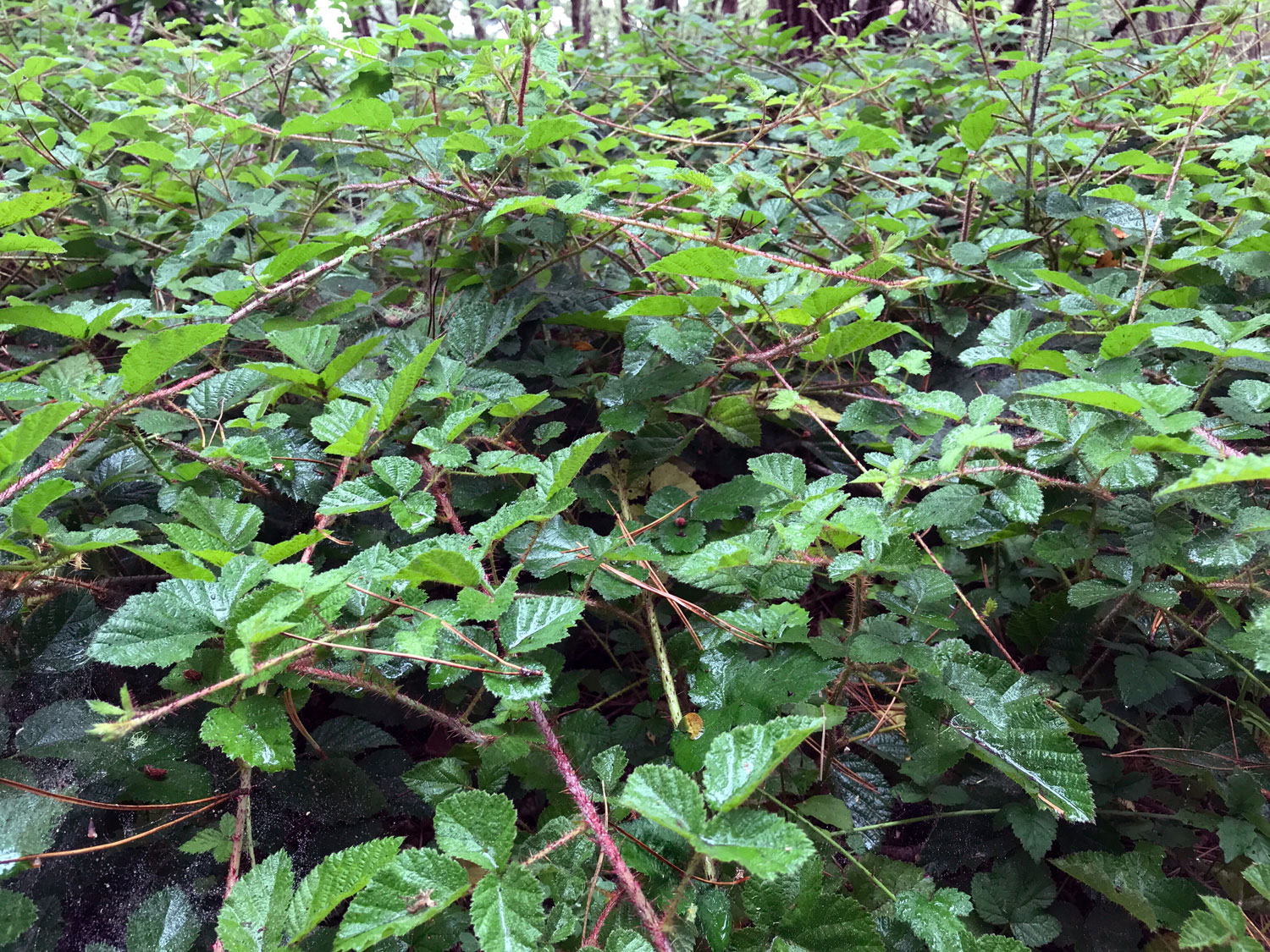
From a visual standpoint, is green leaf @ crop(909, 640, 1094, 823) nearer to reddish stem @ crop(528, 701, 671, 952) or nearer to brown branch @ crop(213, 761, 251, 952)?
reddish stem @ crop(528, 701, 671, 952)

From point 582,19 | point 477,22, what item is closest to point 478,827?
point 477,22

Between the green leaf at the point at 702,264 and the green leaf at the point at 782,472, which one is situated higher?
the green leaf at the point at 702,264

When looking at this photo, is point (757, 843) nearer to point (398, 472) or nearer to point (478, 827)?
point (478, 827)

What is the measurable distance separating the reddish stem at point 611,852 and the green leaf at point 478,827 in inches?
3.4

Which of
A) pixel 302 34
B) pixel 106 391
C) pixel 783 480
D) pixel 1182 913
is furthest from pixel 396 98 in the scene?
pixel 1182 913

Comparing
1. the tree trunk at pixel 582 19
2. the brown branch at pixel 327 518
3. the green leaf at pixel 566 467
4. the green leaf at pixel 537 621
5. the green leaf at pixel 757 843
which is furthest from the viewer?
the tree trunk at pixel 582 19

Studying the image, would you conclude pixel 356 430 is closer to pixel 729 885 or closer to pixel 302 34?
pixel 729 885

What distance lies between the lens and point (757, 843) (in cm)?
60

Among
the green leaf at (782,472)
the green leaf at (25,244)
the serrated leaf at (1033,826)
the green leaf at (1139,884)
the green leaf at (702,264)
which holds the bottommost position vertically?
the green leaf at (1139,884)

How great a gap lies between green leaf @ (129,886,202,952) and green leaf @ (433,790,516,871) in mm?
344

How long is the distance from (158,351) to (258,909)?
707 mm

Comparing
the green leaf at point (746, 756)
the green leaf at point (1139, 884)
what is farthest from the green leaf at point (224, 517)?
the green leaf at point (1139, 884)

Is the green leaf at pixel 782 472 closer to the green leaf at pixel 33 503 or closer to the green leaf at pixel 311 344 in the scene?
the green leaf at pixel 311 344

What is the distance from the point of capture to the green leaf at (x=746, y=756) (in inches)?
24.4
